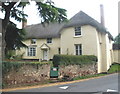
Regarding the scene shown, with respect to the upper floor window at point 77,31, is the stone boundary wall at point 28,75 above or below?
below

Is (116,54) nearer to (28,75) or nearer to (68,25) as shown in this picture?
(68,25)

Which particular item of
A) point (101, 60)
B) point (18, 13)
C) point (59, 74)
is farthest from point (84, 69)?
point (18, 13)

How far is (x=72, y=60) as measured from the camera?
1822 centimetres

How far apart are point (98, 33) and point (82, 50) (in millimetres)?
3626

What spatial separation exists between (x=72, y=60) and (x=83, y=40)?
7.37 m

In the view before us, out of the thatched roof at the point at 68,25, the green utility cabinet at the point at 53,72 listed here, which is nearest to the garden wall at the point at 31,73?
the green utility cabinet at the point at 53,72

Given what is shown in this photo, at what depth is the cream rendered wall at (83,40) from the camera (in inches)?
944

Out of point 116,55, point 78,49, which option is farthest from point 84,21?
point 116,55

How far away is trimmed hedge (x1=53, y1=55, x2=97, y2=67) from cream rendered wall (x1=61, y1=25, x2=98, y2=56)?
2.11 meters

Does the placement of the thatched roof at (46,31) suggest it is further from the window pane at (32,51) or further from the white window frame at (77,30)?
the white window frame at (77,30)

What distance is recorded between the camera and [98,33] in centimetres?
2494

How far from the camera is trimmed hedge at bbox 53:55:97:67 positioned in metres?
16.5

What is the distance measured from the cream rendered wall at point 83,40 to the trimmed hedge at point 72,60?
6.91 ft

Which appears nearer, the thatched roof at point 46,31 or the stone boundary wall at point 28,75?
the stone boundary wall at point 28,75
